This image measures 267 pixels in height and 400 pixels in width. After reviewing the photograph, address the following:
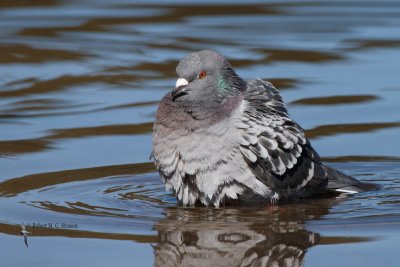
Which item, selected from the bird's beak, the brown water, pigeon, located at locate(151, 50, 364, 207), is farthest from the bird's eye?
the brown water

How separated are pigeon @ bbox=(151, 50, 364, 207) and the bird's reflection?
0.19 metres

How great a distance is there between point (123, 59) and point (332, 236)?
7.94 m

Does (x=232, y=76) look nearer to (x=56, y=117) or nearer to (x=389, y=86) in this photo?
(x=56, y=117)

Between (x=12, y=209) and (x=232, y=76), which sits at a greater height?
(x=232, y=76)

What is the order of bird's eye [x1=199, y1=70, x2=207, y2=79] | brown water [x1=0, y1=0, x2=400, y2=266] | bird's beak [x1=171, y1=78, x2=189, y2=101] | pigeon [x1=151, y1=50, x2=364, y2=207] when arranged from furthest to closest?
bird's eye [x1=199, y1=70, x2=207, y2=79]
bird's beak [x1=171, y1=78, x2=189, y2=101]
pigeon [x1=151, y1=50, x2=364, y2=207]
brown water [x1=0, y1=0, x2=400, y2=266]

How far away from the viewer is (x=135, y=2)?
19.6 m

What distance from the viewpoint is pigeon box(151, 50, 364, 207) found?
28.8 feet

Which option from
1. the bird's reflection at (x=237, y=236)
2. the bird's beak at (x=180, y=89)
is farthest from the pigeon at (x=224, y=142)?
the bird's reflection at (x=237, y=236)

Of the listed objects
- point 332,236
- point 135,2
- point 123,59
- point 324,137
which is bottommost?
point 332,236

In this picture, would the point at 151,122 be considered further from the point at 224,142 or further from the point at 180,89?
the point at 224,142

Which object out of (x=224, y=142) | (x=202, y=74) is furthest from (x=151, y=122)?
(x=224, y=142)

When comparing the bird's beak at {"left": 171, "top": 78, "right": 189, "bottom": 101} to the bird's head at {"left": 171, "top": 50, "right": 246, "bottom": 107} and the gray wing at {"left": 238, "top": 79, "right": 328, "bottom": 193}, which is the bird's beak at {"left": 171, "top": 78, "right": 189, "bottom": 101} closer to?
the bird's head at {"left": 171, "top": 50, "right": 246, "bottom": 107}

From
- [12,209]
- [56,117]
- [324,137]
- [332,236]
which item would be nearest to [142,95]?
[56,117]

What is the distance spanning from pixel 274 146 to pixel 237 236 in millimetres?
1315
